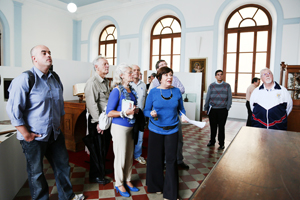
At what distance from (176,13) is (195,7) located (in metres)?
0.93

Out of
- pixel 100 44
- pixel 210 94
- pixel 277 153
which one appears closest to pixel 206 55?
pixel 210 94

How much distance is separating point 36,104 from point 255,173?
183 cm

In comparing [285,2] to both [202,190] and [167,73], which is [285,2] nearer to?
[167,73]

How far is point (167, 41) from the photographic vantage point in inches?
430

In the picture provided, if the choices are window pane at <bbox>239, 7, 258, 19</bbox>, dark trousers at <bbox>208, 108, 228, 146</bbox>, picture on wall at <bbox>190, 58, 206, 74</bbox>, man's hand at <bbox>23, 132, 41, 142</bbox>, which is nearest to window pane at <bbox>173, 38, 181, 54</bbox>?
picture on wall at <bbox>190, 58, 206, 74</bbox>

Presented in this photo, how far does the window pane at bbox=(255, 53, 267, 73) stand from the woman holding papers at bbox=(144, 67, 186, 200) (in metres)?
7.84

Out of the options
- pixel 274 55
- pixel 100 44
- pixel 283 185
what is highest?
pixel 100 44

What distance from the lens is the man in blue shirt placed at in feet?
5.97

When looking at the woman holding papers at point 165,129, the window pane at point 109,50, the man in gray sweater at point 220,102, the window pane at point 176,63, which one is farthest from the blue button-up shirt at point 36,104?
the window pane at point 109,50

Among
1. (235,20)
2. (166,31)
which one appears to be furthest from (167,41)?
(235,20)

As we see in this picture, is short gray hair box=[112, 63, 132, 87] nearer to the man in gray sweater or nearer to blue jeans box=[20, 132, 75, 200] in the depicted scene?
blue jeans box=[20, 132, 75, 200]

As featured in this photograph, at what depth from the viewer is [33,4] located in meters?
10.9

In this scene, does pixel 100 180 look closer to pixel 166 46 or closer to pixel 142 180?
pixel 142 180

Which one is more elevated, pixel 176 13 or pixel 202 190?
pixel 176 13
